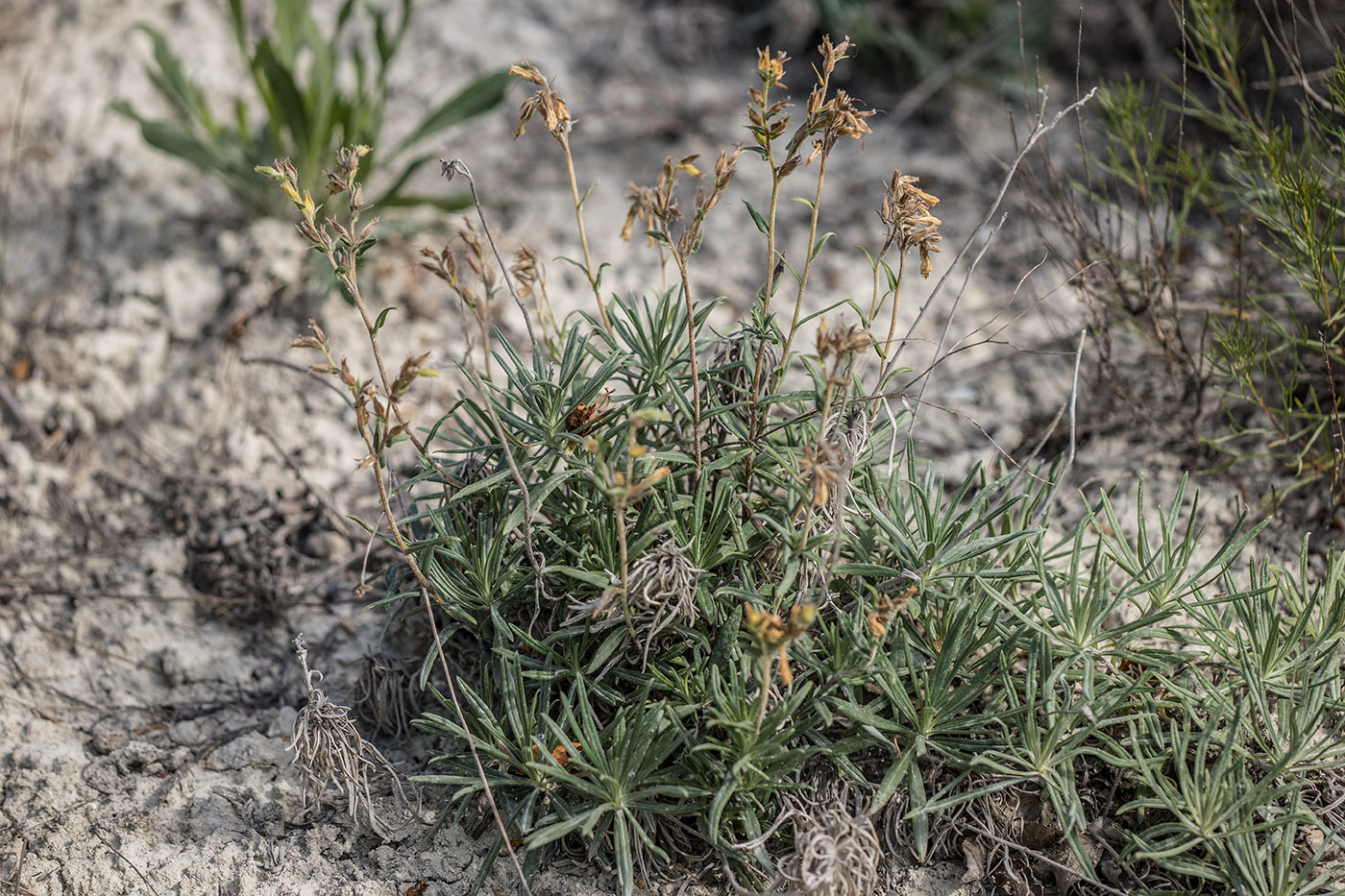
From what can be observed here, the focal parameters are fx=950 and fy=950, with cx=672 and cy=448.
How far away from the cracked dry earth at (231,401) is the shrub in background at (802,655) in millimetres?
204

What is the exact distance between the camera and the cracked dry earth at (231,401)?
208cm

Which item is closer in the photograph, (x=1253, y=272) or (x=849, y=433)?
(x=849, y=433)

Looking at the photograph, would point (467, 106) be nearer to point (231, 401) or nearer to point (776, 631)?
point (231, 401)

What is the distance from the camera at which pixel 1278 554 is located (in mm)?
2547

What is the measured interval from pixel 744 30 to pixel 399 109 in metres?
1.56

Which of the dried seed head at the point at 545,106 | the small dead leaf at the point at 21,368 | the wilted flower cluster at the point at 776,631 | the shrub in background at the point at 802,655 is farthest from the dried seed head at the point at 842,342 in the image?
the small dead leaf at the point at 21,368

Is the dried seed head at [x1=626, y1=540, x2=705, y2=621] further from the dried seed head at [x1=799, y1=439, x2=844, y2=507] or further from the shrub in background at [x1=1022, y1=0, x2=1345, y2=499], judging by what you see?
the shrub in background at [x1=1022, y1=0, x2=1345, y2=499]

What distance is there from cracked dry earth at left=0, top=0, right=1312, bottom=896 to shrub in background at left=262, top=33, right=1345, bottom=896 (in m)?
0.20

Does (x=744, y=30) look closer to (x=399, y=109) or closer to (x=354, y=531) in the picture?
(x=399, y=109)

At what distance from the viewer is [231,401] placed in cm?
316

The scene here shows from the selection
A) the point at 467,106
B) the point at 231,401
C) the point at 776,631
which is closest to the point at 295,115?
the point at 467,106

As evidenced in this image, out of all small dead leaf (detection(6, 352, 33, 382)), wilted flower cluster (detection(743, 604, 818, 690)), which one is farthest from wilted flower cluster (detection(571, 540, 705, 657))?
small dead leaf (detection(6, 352, 33, 382))

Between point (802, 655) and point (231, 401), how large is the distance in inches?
Result: 86.9

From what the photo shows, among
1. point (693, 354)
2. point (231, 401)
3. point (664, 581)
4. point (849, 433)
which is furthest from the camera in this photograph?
point (231, 401)
